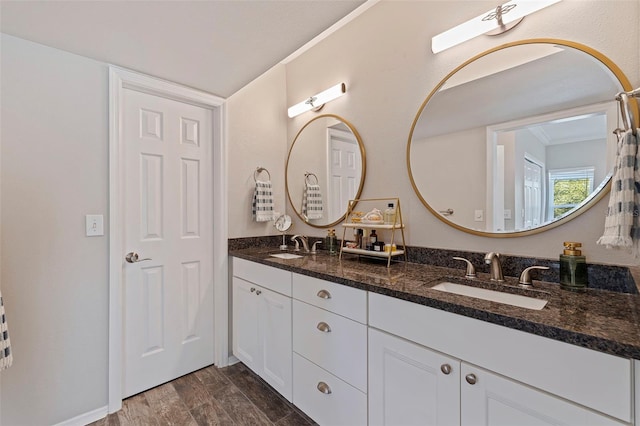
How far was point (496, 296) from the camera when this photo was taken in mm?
1235

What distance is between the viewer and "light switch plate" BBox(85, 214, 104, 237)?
1.63m

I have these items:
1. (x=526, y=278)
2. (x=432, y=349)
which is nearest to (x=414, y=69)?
(x=526, y=278)

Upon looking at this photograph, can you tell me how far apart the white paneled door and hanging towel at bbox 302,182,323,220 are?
2.47ft

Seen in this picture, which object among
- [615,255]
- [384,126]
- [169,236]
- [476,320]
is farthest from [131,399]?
[615,255]

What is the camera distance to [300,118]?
98.9 inches

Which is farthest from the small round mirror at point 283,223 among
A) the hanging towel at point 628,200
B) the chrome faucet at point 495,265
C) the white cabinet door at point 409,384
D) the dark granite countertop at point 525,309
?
the hanging towel at point 628,200

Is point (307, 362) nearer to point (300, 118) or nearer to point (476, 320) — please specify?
point (476, 320)

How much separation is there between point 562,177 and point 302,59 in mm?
2115

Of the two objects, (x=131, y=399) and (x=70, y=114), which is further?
(x=131, y=399)

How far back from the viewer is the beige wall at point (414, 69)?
1.16m

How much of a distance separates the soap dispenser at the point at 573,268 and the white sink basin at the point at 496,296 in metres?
0.19

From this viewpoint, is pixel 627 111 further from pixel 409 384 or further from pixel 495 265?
pixel 409 384

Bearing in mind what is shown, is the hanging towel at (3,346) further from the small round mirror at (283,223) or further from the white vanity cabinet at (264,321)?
the small round mirror at (283,223)

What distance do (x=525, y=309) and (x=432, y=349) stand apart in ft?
1.11
